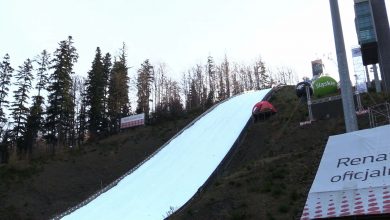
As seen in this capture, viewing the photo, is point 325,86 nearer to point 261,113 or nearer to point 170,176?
point 261,113

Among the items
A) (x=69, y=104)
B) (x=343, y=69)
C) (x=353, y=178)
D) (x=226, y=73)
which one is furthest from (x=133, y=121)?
(x=226, y=73)

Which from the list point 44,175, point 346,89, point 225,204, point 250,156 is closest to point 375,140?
point 346,89

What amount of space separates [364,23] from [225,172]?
21849mm

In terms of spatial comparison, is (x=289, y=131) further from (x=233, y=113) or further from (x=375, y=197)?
(x=375, y=197)

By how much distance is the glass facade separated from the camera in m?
→ 36.0

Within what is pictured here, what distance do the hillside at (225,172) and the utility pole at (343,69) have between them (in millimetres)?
3248

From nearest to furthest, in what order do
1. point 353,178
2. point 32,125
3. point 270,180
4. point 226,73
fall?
point 353,178
point 270,180
point 32,125
point 226,73

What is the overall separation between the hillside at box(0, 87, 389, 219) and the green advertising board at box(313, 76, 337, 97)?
194 centimetres

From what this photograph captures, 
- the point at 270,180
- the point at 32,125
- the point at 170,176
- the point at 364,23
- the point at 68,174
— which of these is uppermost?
the point at 364,23

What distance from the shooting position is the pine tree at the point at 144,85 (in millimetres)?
69625

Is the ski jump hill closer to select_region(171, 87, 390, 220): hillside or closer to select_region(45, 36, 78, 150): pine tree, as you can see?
select_region(171, 87, 390, 220): hillside

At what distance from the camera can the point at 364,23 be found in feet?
125

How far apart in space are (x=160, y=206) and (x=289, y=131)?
9744 millimetres

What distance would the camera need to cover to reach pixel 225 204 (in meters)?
15.3
